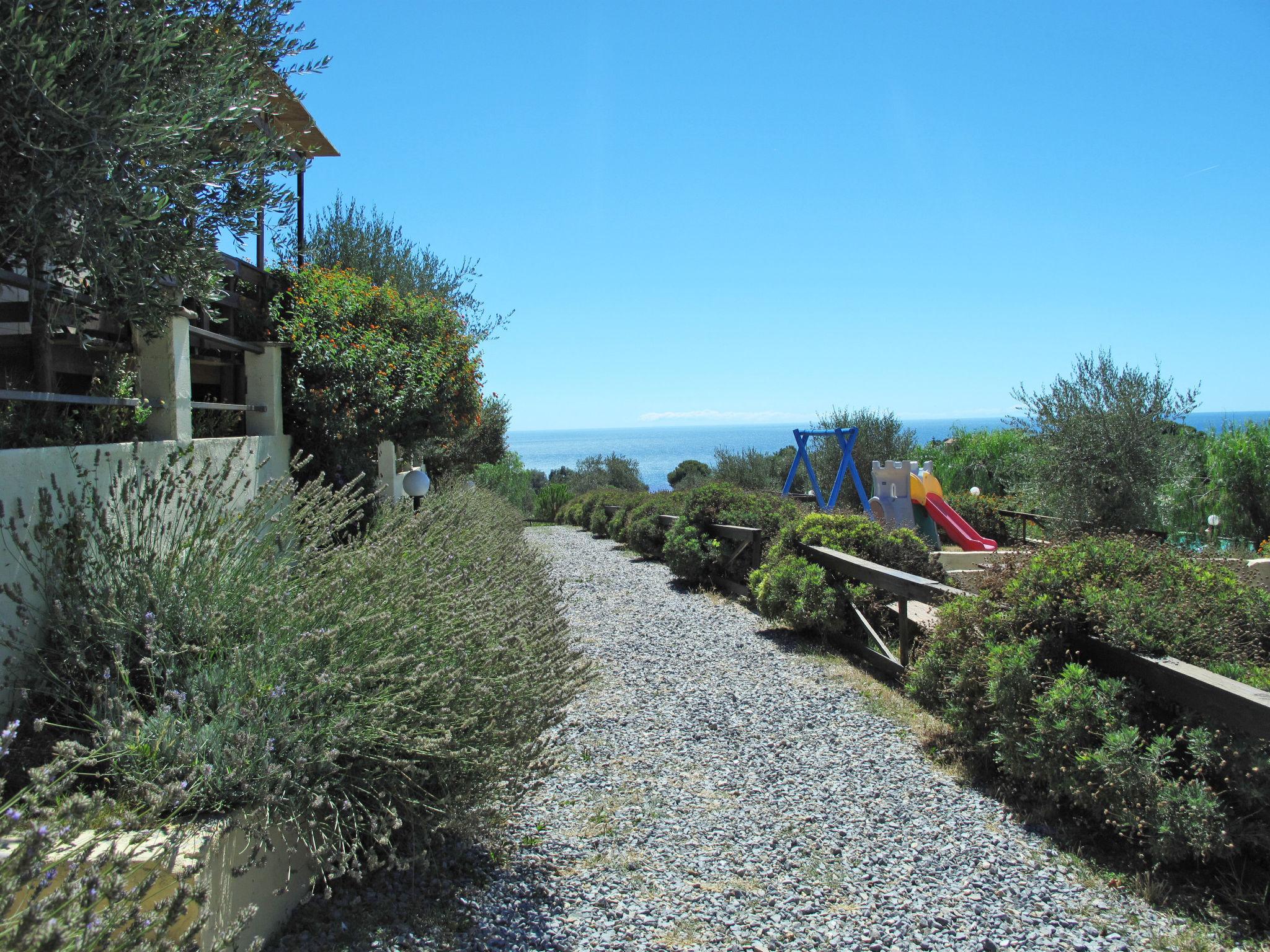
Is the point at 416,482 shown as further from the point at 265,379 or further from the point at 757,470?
the point at 757,470

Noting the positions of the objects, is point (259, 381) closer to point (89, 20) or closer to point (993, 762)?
point (89, 20)

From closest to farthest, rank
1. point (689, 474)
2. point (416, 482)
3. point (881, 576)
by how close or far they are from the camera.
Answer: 1. point (881, 576)
2. point (416, 482)
3. point (689, 474)

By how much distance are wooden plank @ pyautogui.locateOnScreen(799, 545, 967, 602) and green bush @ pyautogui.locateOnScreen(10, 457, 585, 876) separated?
270 cm

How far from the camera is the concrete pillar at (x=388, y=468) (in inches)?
326

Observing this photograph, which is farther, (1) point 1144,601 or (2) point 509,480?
(2) point 509,480

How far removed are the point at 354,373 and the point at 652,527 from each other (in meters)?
5.76

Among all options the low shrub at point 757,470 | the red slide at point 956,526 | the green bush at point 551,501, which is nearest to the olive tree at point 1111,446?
the red slide at point 956,526

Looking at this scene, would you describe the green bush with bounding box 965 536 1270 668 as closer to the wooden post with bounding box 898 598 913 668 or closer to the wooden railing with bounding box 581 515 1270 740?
the wooden railing with bounding box 581 515 1270 740

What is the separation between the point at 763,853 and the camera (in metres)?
3.23

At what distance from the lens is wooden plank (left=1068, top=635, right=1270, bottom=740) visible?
9.02 ft

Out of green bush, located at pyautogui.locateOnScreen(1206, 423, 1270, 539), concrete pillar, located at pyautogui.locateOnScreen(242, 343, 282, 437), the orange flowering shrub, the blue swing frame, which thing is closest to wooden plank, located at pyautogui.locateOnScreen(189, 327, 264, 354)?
concrete pillar, located at pyautogui.locateOnScreen(242, 343, 282, 437)

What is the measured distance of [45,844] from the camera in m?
1.51

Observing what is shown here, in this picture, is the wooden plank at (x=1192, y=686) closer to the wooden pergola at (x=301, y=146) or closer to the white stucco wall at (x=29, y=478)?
the white stucco wall at (x=29, y=478)

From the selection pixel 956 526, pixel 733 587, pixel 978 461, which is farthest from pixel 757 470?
pixel 733 587
